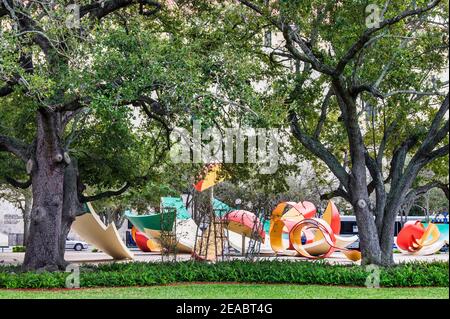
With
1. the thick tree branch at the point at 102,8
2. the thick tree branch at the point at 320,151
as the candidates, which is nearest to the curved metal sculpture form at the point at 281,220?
the thick tree branch at the point at 320,151

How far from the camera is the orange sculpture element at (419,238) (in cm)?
3375

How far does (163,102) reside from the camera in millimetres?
16328

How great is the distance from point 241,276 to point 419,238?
18053 mm

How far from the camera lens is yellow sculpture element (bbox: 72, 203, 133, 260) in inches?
1111

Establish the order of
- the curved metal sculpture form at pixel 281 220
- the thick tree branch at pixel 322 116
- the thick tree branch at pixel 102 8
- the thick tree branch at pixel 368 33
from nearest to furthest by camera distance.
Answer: the thick tree branch at pixel 368 33 < the thick tree branch at pixel 102 8 < the thick tree branch at pixel 322 116 < the curved metal sculpture form at pixel 281 220

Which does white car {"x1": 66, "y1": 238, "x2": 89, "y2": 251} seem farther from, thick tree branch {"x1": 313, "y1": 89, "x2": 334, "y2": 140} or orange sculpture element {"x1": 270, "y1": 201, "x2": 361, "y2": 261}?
thick tree branch {"x1": 313, "y1": 89, "x2": 334, "y2": 140}

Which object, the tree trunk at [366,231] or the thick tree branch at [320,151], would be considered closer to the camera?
the tree trunk at [366,231]

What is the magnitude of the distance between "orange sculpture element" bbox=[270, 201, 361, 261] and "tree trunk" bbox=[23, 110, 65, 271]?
9.46 m

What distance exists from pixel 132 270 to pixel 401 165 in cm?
795

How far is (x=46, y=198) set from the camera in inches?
758

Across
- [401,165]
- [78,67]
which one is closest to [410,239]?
[401,165]

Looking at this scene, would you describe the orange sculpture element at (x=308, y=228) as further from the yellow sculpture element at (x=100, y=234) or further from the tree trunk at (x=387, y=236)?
the tree trunk at (x=387, y=236)

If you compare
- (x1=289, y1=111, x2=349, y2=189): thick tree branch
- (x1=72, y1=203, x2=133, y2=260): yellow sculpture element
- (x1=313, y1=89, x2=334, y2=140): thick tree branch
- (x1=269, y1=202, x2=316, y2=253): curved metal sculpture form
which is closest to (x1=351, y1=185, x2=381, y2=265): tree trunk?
(x1=289, y1=111, x2=349, y2=189): thick tree branch

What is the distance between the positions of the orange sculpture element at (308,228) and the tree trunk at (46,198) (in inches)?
372
